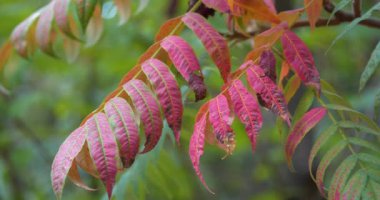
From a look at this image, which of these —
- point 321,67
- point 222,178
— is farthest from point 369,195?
point 222,178

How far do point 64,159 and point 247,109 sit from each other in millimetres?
273

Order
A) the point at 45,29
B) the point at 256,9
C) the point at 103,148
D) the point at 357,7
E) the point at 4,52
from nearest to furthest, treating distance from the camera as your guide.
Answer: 1. the point at 103,148
2. the point at 256,9
3. the point at 357,7
4. the point at 45,29
5. the point at 4,52

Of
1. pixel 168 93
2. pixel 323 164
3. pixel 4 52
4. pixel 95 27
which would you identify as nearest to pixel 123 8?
pixel 95 27

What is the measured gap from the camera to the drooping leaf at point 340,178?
0.90m

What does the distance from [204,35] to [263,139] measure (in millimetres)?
2325

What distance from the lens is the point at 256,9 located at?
976 mm

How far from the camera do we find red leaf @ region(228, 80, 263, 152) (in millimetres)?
852

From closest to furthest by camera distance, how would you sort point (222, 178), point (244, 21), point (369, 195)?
point (369, 195) → point (244, 21) → point (222, 178)

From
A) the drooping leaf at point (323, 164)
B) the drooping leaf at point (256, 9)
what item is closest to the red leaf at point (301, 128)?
the drooping leaf at point (323, 164)

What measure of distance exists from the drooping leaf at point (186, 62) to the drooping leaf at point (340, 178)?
9.2 inches

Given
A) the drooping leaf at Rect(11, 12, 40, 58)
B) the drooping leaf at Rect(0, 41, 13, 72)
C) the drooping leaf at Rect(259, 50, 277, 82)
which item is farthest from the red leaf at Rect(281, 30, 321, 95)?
the drooping leaf at Rect(0, 41, 13, 72)

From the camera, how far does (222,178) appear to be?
4328mm

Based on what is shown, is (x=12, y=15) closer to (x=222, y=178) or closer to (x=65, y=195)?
(x=65, y=195)

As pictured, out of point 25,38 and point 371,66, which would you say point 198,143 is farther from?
point 25,38
